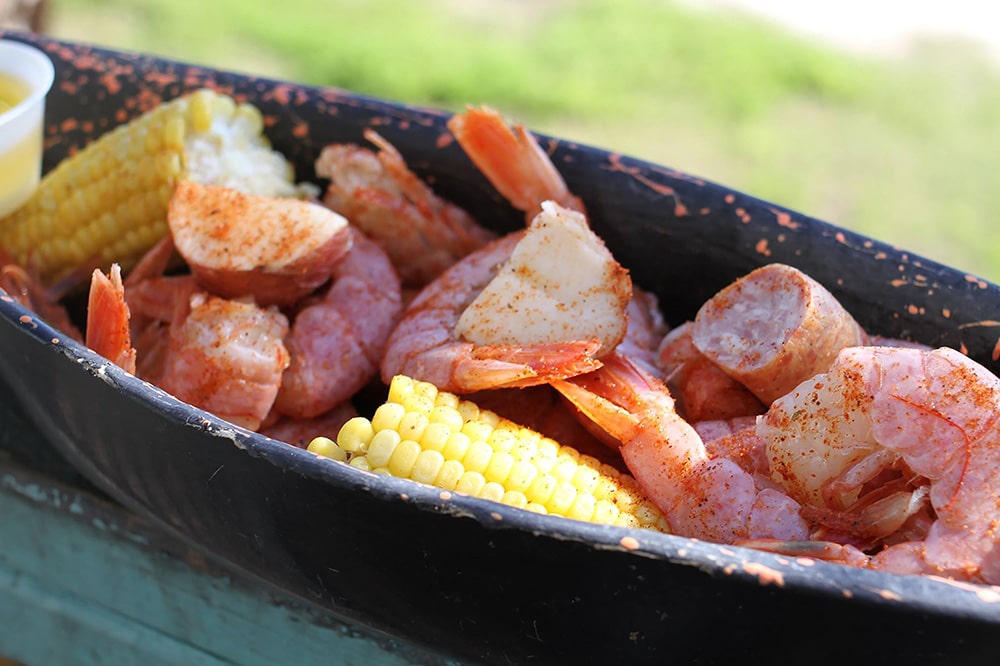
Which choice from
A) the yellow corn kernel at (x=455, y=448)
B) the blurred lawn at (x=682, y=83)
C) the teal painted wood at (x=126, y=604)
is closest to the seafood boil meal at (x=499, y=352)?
the yellow corn kernel at (x=455, y=448)

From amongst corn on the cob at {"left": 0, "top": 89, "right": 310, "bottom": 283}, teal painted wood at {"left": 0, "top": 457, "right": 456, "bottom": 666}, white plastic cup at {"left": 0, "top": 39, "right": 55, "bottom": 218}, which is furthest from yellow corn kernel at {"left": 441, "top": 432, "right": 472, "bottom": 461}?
white plastic cup at {"left": 0, "top": 39, "right": 55, "bottom": 218}

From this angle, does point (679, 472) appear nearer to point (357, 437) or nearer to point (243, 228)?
point (357, 437)

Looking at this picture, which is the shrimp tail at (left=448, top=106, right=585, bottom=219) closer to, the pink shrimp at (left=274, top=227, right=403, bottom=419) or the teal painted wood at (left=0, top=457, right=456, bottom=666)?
the pink shrimp at (left=274, top=227, right=403, bottom=419)

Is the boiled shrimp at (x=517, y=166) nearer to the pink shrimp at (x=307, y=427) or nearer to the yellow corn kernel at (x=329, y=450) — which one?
the pink shrimp at (x=307, y=427)

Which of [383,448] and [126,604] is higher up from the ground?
[383,448]

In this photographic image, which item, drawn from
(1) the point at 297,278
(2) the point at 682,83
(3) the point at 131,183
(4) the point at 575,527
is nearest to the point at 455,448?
(4) the point at 575,527

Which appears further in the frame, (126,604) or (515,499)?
(126,604)
